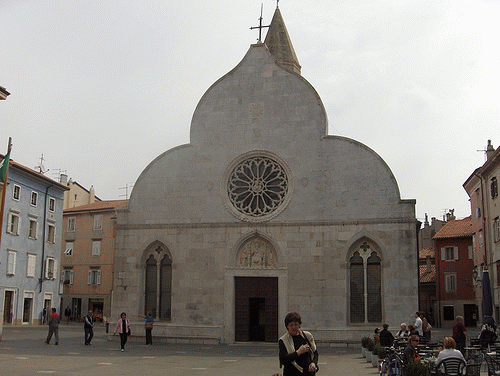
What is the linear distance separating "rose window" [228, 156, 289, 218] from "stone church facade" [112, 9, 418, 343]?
0.16ft

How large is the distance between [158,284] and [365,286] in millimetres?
9885

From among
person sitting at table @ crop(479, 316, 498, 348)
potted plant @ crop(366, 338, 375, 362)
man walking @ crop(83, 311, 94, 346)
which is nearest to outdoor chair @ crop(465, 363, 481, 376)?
person sitting at table @ crop(479, 316, 498, 348)

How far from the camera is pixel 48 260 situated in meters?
49.1

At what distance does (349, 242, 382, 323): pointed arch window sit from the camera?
27266 mm

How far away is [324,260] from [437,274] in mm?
31042

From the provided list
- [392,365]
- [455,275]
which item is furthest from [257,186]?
[455,275]

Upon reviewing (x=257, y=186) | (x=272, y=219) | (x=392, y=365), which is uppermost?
(x=257, y=186)

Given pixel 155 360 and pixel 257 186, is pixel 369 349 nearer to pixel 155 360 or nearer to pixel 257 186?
pixel 155 360

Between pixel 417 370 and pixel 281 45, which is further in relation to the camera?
pixel 281 45

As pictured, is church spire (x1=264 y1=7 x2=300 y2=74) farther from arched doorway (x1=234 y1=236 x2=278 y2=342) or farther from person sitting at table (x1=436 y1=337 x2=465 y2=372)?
person sitting at table (x1=436 y1=337 x2=465 y2=372)

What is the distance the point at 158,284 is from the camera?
2977cm

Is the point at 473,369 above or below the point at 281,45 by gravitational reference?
below

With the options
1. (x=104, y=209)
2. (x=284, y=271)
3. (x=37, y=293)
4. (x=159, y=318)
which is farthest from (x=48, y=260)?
(x=284, y=271)

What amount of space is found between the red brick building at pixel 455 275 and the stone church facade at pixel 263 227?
28379 millimetres
